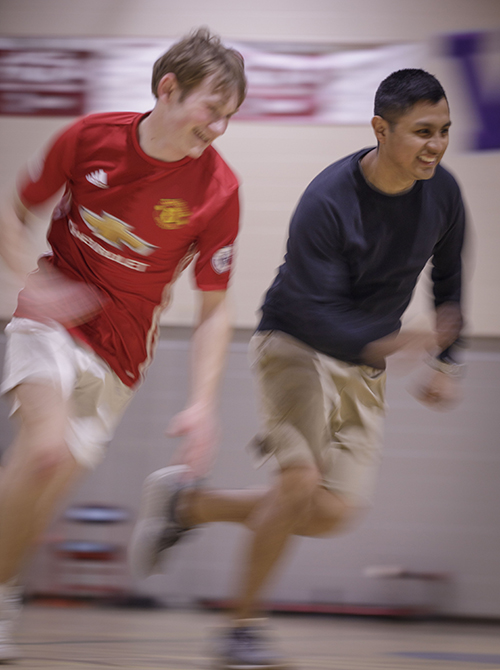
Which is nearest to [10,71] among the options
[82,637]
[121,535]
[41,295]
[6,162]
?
[6,162]

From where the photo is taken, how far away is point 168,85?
6.27ft

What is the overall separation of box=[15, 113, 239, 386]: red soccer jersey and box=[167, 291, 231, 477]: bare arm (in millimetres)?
69

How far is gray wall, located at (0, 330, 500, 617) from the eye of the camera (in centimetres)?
319

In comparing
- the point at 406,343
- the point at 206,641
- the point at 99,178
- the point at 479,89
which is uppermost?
the point at 479,89

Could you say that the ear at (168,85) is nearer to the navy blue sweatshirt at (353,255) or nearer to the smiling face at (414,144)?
the navy blue sweatshirt at (353,255)

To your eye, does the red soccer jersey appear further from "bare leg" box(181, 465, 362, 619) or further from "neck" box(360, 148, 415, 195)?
"bare leg" box(181, 465, 362, 619)

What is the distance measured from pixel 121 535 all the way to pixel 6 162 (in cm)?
179

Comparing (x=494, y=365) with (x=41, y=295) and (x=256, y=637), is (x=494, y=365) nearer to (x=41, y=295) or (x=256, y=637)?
(x=256, y=637)

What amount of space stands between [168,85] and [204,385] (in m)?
0.78

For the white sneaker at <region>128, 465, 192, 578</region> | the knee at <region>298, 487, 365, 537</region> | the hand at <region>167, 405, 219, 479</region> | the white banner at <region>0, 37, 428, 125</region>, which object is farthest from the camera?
the white banner at <region>0, 37, 428, 125</region>

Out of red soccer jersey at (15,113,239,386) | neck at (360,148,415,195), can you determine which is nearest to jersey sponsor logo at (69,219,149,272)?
red soccer jersey at (15,113,239,386)

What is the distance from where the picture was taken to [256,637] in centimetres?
189

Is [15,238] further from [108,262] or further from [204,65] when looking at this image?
[204,65]

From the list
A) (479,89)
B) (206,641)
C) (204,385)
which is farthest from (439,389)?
(479,89)
